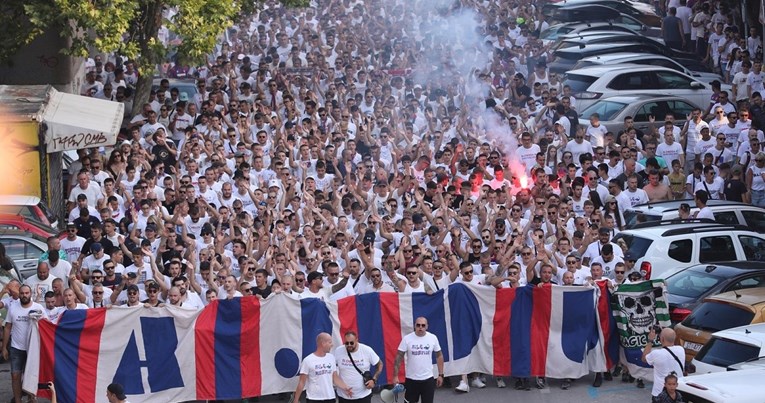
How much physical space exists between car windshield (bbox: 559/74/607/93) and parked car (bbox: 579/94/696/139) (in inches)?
53.5

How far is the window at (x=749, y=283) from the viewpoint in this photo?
52.9ft

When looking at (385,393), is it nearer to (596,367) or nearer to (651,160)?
(596,367)

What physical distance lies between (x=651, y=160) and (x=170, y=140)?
7610 millimetres

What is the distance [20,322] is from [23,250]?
121 inches

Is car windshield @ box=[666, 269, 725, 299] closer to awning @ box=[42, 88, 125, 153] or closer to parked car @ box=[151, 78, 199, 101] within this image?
awning @ box=[42, 88, 125, 153]

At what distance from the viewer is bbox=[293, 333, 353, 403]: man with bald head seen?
44.9 feet

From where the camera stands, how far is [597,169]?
2080 centimetres

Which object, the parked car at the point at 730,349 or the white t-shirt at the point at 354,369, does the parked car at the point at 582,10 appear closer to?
the parked car at the point at 730,349

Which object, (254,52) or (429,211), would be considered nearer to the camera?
(429,211)

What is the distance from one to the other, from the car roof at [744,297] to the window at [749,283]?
1.03 ft

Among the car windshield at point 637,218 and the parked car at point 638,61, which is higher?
the parked car at point 638,61

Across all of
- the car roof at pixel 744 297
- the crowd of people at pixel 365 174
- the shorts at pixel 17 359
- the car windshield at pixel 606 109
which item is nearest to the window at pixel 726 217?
the crowd of people at pixel 365 174

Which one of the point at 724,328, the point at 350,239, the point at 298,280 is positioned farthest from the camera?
the point at 350,239

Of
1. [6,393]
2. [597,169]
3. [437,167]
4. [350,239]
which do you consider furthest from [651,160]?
[6,393]
